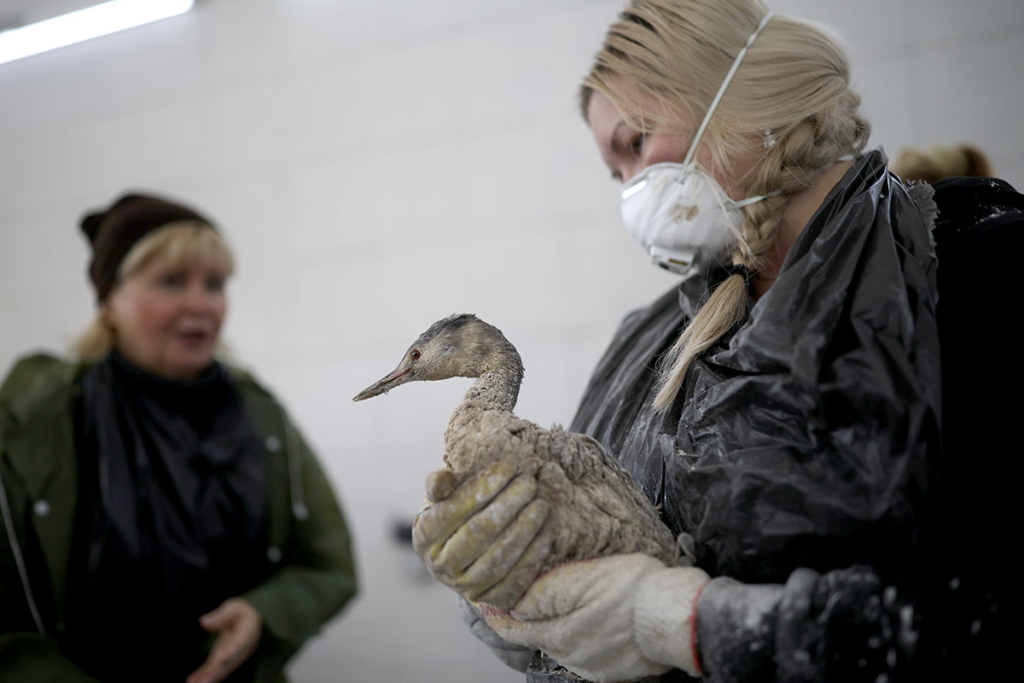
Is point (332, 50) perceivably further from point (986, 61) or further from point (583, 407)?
point (986, 61)

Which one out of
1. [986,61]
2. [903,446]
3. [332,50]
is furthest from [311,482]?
[986,61]

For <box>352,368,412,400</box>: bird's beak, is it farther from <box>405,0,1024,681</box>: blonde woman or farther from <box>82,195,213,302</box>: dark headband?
<box>82,195,213,302</box>: dark headband

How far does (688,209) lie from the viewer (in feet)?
3.37

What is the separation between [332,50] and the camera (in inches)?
83.0

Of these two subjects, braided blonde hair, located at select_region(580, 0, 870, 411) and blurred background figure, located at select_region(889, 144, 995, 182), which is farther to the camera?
blurred background figure, located at select_region(889, 144, 995, 182)

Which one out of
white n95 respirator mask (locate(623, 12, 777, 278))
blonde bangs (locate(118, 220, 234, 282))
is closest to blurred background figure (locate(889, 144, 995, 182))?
white n95 respirator mask (locate(623, 12, 777, 278))

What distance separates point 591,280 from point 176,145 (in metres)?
1.71

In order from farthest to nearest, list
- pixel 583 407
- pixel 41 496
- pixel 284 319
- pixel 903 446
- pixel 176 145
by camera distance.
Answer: pixel 176 145
pixel 284 319
pixel 41 496
pixel 583 407
pixel 903 446

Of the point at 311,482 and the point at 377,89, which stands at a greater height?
the point at 377,89

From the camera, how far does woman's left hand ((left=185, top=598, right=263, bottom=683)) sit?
146 centimetres

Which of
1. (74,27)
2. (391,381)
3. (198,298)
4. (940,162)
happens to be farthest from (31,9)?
(940,162)

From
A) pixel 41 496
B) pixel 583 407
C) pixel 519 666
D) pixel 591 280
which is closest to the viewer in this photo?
pixel 519 666

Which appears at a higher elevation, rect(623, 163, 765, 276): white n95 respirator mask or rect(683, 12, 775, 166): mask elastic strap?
Result: rect(683, 12, 775, 166): mask elastic strap

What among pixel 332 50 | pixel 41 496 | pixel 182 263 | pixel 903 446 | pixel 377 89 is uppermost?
pixel 332 50
